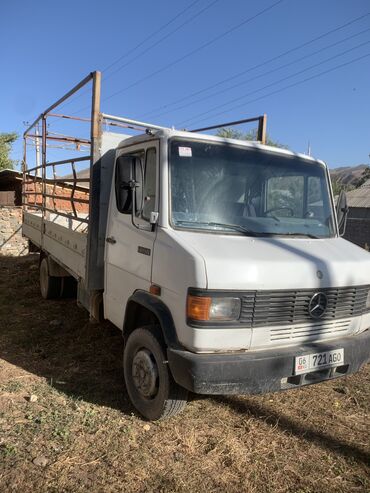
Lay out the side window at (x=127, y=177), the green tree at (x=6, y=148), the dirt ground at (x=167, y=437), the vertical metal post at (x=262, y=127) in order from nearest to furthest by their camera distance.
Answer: the dirt ground at (x=167, y=437)
the side window at (x=127, y=177)
the vertical metal post at (x=262, y=127)
the green tree at (x=6, y=148)

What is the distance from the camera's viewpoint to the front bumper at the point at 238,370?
9.36 ft

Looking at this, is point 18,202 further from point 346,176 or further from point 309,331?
point 346,176

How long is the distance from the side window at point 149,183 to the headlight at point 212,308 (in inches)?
36.6

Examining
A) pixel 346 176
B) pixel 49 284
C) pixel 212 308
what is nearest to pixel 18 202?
pixel 49 284

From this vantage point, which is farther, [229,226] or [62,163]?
[62,163]

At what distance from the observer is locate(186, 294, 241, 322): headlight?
285 cm

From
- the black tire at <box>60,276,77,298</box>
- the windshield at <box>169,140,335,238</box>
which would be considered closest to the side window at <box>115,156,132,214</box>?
the windshield at <box>169,140,335,238</box>

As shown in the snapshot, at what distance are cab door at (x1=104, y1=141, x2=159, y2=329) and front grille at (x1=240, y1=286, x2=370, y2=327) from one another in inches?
35.4

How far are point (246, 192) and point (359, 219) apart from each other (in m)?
15.0

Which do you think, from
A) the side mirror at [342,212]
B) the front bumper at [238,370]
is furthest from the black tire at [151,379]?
the side mirror at [342,212]

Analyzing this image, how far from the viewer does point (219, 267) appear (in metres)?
2.83

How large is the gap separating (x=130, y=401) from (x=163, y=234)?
1660 millimetres

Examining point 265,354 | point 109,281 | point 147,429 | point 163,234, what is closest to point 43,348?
point 109,281

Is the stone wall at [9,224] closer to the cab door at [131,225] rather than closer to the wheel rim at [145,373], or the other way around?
the cab door at [131,225]
